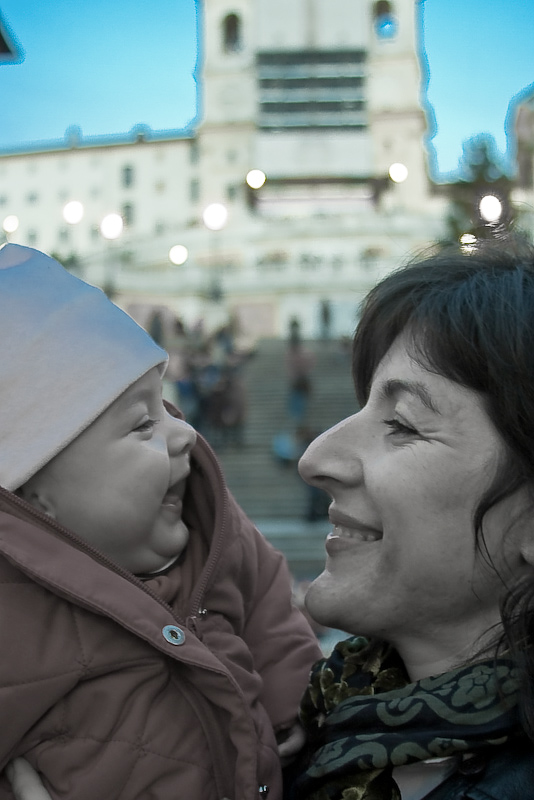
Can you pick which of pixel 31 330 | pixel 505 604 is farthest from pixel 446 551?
pixel 31 330

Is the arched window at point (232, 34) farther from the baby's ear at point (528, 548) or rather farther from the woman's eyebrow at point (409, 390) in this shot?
the baby's ear at point (528, 548)

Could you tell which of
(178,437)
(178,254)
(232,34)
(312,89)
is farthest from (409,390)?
(232,34)

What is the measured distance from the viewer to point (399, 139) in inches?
1781

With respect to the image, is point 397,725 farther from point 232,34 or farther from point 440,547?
point 232,34

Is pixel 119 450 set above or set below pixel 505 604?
above

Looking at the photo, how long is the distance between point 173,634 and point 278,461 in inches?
450

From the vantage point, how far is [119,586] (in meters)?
1.32

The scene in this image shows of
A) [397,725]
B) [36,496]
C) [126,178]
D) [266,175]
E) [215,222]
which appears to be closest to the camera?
[397,725]

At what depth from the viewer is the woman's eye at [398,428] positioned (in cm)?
131

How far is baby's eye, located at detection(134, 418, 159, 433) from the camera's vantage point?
1506 mm

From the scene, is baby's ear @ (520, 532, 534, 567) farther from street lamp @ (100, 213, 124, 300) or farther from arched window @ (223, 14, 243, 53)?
arched window @ (223, 14, 243, 53)

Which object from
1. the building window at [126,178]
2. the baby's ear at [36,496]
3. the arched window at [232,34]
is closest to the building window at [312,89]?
the arched window at [232,34]

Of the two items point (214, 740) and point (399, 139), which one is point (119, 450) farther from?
point (399, 139)

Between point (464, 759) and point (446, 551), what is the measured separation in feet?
0.93
